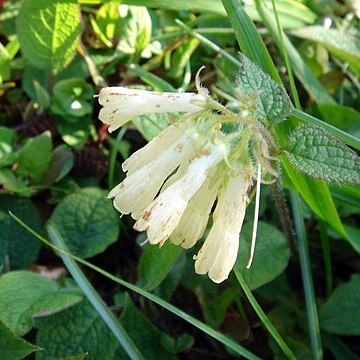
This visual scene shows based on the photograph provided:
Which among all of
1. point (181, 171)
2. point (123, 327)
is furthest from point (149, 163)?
point (123, 327)

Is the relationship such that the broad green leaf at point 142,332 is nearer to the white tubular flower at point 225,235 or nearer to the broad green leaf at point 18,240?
the broad green leaf at point 18,240

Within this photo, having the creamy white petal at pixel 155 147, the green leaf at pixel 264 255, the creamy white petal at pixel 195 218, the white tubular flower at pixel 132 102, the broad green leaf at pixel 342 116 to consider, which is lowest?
the green leaf at pixel 264 255

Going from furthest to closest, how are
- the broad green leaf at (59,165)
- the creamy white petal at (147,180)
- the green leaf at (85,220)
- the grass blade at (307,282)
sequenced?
the broad green leaf at (59,165), the green leaf at (85,220), the grass blade at (307,282), the creamy white petal at (147,180)

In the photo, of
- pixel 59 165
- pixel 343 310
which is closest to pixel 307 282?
pixel 343 310

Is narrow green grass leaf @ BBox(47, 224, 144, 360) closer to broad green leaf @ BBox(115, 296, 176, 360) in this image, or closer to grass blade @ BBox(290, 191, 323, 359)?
broad green leaf @ BBox(115, 296, 176, 360)

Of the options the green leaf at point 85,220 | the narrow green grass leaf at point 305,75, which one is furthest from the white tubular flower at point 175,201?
the narrow green grass leaf at point 305,75

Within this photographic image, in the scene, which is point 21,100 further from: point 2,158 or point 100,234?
point 100,234

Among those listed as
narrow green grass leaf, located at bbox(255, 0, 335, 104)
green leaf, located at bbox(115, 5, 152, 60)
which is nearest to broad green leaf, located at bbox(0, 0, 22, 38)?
green leaf, located at bbox(115, 5, 152, 60)
